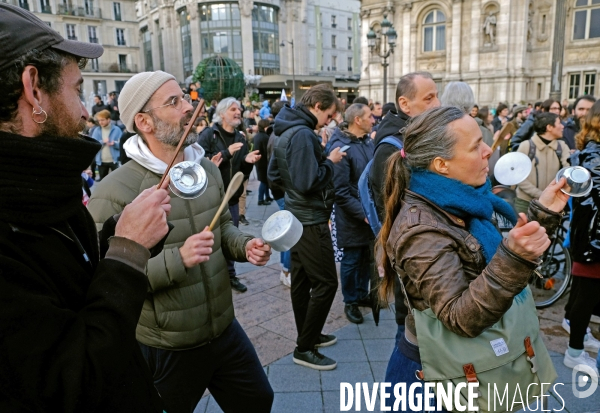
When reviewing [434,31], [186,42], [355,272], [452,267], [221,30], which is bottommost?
[355,272]

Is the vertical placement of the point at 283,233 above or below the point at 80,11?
below

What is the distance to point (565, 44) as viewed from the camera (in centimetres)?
2614

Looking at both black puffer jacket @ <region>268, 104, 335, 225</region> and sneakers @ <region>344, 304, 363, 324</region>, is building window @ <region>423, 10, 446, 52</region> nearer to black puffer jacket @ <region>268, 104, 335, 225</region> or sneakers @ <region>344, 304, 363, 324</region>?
sneakers @ <region>344, 304, 363, 324</region>

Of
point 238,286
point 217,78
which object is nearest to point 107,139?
point 238,286

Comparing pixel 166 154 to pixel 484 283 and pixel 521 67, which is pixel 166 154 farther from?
pixel 521 67

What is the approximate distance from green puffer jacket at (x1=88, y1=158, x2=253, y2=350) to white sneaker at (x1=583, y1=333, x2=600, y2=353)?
137 inches

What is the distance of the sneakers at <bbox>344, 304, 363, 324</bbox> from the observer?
4.67 metres

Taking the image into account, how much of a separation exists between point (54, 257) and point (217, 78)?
32.1 meters

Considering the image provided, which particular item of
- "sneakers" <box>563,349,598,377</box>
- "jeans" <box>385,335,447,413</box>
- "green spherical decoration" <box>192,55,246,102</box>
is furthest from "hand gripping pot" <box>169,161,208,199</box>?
"green spherical decoration" <box>192,55,246,102</box>

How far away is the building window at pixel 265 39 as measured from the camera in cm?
5747

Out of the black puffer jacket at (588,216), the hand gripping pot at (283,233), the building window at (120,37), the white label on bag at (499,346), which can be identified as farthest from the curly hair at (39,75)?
the building window at (120,37)

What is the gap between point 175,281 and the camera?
2182mm

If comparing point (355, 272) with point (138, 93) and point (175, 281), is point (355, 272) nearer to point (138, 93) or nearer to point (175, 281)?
point (175, 281)

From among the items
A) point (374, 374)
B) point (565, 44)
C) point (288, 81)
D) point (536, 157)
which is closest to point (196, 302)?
point (374, 374)
